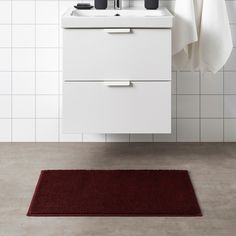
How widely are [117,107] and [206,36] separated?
0.81 metres

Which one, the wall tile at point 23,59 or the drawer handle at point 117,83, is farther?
the wall tile at point 23,59

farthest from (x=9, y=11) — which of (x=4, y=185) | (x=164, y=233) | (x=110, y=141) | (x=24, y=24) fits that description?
(x=164, y=233)

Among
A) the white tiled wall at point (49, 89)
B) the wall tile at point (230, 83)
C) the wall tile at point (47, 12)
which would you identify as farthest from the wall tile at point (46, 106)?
the wall tile at point (230, 83)

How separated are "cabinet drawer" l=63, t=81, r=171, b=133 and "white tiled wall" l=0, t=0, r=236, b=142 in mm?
725

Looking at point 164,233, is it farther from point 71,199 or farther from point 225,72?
point 225,72

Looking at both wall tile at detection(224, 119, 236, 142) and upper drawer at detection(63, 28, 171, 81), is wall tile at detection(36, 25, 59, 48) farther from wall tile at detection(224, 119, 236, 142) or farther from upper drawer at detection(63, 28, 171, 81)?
wall tile at detection(224, 119, 236, 142)

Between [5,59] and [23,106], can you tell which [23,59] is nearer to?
[5,59]

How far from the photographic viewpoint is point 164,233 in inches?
85.4

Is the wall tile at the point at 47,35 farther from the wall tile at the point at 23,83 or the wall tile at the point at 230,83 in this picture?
the wall tile at the point at 230,83

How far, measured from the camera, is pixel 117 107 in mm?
2943

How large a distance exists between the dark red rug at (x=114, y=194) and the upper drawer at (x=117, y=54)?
54 cm

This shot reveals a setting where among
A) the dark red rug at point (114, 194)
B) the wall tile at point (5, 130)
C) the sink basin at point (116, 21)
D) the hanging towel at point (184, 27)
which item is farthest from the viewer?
the wall tile at point (5, 130)

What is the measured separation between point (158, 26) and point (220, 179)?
0.90 meters

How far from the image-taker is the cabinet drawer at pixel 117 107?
9.59ft
